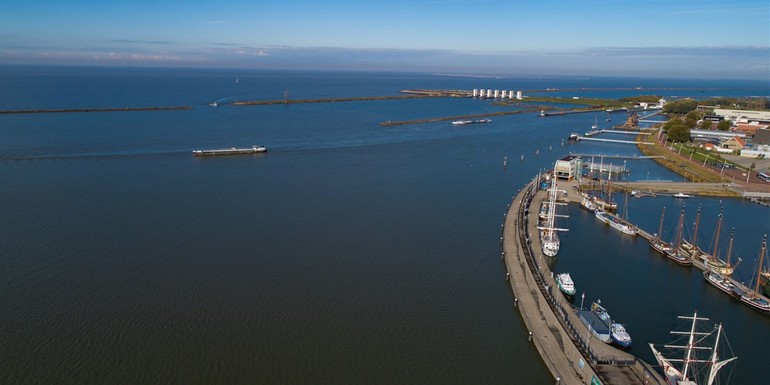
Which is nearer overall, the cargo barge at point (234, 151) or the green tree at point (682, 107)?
the cargo barge at point (234, 151)

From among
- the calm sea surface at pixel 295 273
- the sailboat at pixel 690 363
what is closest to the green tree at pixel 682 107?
the calm sea surface at pixel 295 273

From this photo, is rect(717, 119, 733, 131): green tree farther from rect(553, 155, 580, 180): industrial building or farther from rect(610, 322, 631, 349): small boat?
rect(610, 322, 631, 349): small boat

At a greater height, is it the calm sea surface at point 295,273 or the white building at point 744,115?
the white building at point 744,115

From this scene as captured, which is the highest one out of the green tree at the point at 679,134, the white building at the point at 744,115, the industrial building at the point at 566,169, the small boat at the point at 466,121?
the white building at the point at 744,115

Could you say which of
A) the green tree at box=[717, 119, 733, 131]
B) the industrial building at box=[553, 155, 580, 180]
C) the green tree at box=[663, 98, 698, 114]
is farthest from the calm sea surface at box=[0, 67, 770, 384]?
the green tree at box=[663, 98, 698, 114]

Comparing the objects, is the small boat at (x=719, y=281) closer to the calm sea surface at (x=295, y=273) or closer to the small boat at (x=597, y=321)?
the calm sea surface at (x=295, y=273)

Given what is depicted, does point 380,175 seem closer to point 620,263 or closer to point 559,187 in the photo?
point 559,187

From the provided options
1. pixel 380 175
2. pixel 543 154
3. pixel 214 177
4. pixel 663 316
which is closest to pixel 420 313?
pixel 663 316
